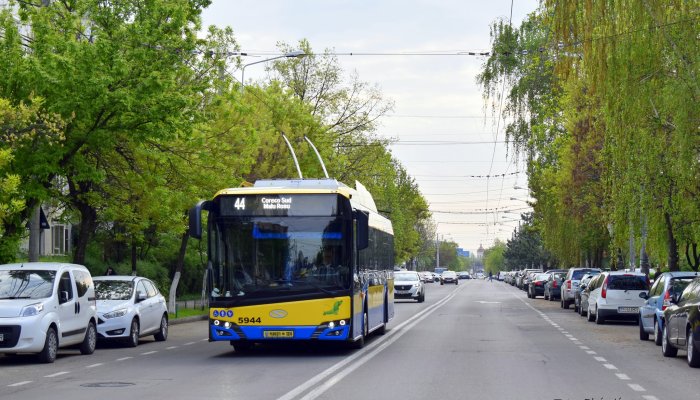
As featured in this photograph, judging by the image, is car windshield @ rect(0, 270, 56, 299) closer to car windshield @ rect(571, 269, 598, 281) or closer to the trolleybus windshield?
the trolleybus windshield

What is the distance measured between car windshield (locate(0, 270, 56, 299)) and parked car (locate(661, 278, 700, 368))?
10.8 metres

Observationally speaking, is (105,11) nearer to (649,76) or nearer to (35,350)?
(35,350)

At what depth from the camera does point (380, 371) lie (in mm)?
16641

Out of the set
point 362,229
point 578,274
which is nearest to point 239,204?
point 362,229

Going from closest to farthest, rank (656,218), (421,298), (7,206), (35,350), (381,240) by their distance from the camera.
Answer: (35,350)
(7,206)
(381,240)
(656,218)
(421,298)

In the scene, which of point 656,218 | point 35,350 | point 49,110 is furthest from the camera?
point 656,218

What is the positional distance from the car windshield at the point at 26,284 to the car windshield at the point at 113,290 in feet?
13.1

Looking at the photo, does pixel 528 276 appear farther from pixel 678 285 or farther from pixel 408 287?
pixel 678 285

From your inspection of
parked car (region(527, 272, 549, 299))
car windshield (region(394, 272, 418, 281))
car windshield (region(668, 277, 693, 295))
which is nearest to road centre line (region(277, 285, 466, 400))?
car windshield (region(668, 277, 693, 295))

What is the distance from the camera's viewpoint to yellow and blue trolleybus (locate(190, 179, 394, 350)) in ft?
64.1

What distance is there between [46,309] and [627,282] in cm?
1951

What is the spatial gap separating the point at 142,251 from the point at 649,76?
27.4 m

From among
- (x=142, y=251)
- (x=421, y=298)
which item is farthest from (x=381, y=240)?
(x=421, y=298)

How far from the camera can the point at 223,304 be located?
19609 mm
